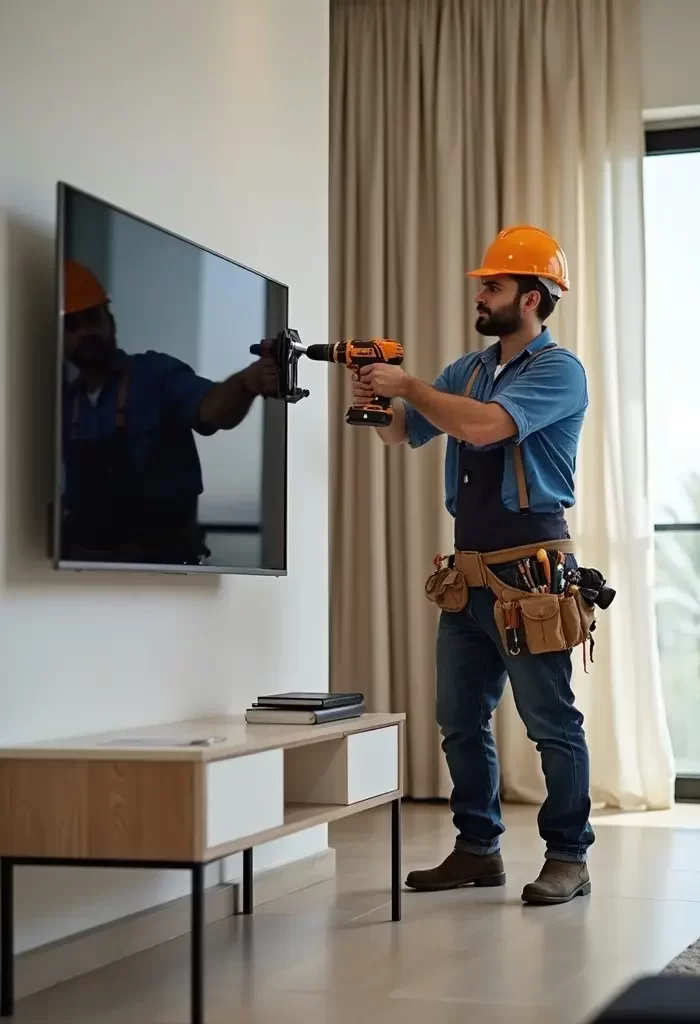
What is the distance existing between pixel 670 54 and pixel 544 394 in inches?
101

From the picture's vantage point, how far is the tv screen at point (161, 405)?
2.58 meters

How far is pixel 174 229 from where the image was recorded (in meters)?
3.22

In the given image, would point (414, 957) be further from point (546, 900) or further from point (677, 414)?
point (677, 414)

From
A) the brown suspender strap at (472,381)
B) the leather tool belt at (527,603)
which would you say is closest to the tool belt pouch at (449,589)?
the leather tool belt at (527,603)

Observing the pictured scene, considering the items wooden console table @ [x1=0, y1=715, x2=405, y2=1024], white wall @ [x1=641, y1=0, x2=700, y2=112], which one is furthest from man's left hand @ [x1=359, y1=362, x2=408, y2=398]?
white wall @ [x1=641, y1=0, x2=700, y2=112]

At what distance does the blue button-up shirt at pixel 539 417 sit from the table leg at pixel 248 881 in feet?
3.49

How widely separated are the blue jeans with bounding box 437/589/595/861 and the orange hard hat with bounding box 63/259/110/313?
4.52ft

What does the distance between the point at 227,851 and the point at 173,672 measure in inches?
30.1

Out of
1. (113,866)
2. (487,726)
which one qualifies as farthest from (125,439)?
(487,726)

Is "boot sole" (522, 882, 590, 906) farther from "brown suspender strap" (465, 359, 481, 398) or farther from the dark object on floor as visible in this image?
the dark object on floor

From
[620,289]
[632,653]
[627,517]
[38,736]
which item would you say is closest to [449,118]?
[620,289]

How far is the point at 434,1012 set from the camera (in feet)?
8.07

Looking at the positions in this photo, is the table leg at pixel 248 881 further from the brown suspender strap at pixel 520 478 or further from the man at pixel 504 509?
the brown suspender strap at pixel 520 478

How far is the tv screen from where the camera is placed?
8.48 ft
